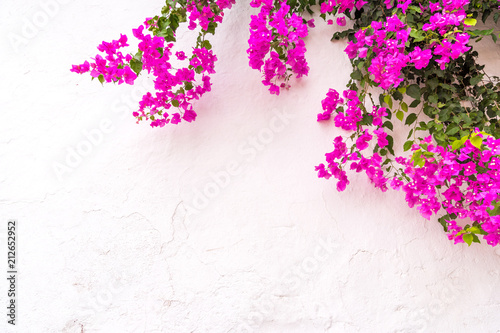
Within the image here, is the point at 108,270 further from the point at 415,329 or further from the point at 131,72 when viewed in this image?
Result: the point at 415,329

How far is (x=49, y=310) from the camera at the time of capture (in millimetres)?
1154

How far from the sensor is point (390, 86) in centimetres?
128

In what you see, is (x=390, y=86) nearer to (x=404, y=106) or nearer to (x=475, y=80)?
(x=404, y=106)

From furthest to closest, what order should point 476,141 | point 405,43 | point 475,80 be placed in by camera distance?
point 475,80
point 405,43
point 476,141

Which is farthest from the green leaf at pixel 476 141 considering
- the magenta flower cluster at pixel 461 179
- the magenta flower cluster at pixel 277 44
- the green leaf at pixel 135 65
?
the green leaf at pixel 135 65

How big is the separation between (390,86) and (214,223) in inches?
29.2

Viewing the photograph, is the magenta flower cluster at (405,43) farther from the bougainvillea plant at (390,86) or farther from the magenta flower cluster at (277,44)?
the magenta flower cluster at (277,44)

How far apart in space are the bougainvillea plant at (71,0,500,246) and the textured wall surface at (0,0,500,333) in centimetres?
8

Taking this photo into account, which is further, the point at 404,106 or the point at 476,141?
the point at 404,106

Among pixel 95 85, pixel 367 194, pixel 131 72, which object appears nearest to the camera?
pixel 131 72

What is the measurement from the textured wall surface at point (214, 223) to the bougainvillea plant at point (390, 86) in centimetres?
8

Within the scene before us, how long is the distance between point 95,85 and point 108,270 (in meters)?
0.67

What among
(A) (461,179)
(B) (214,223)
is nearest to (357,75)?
(A) (461,179)

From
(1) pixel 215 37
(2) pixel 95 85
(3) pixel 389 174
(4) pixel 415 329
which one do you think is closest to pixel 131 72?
(2) pixel 95 85
